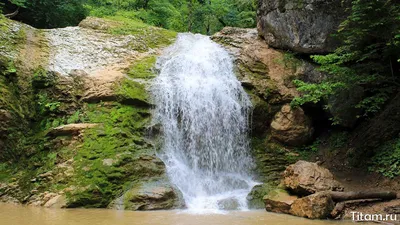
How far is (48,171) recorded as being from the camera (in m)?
8.87

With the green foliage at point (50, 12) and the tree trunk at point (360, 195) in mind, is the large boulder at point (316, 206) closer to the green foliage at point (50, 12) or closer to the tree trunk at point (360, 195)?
the tree trunk at point (360, 195)

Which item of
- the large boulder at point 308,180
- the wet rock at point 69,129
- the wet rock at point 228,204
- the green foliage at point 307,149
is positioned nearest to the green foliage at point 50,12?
the wet rock at point 69,129

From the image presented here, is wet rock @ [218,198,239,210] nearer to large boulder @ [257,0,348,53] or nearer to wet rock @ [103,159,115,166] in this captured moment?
wet rock @ [103,159,115,166]

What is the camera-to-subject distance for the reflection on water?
620 cm

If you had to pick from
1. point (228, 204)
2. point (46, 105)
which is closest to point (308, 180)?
point (228, 204)

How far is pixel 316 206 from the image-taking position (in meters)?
6.98

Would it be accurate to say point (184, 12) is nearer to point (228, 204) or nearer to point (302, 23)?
point (302, 23)

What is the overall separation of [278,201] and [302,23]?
6.68 metres

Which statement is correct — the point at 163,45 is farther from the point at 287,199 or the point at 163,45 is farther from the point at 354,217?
the point at 354,217

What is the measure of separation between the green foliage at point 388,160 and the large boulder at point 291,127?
222 cm

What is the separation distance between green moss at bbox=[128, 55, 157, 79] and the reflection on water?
5.17 metres

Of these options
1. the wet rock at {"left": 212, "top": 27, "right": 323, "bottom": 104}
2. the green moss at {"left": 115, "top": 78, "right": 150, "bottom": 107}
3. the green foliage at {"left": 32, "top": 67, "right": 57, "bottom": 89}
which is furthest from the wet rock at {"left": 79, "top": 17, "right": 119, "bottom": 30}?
the wet rock at {"left": 212, "top": 27, "right": 323, "bottom": 104}

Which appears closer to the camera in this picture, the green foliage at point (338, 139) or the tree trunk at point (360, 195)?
the tree trunk at point (360, 195)

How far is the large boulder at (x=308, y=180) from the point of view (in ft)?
26.1
